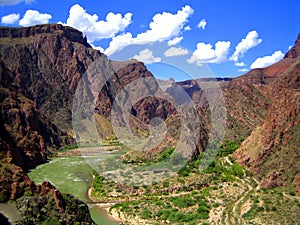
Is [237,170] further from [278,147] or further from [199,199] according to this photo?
[199,199]

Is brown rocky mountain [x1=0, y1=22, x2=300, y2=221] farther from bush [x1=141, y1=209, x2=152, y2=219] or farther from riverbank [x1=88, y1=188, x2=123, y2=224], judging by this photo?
bush [x1=141, y1=209, x2=152, y2=219]

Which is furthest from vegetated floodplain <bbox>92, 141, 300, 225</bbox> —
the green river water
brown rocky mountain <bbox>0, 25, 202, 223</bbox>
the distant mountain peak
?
the distant mountain peak

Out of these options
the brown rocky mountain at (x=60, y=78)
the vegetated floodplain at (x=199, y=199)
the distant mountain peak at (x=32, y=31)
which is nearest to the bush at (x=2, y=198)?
the vegetated floodplain at (x=199, y=199)

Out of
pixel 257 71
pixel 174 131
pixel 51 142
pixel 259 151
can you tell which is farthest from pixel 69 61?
pixel 259 151

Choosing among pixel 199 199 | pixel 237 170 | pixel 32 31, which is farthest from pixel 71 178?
pixel 32 31

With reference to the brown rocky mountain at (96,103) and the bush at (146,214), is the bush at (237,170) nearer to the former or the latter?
the brown rocky mountain at (96,103)

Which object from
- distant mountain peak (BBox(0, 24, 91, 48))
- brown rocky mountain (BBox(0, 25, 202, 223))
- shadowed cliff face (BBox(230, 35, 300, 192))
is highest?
distant mountain peak (BBox(0, 24, 91, 48))

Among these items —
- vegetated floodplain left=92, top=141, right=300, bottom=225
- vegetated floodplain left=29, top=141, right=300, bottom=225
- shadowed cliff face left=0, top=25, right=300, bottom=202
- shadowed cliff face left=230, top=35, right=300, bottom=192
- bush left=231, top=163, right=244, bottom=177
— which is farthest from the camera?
shadowed cliff face left=0, top=25, right=300, bottom=202

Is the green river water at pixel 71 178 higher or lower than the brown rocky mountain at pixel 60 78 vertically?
lower

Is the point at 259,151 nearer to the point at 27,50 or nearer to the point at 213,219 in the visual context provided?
the point at 213,219
